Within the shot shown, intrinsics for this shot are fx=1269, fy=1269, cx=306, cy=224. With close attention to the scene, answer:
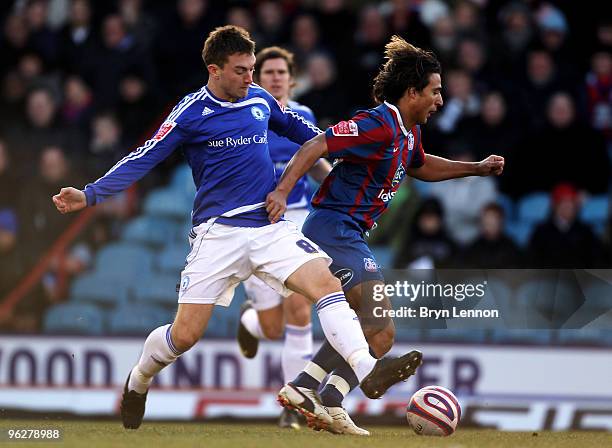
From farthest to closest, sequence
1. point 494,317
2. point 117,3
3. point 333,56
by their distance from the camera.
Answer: point 117,3 < point 333,56 < point 494,317

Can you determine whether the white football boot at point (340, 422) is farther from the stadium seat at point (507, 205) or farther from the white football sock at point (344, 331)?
the stadium seat at point (507, 205)

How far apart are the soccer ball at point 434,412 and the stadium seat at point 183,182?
576 centimetres

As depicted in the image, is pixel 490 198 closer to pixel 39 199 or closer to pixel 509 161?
pixel 509 161

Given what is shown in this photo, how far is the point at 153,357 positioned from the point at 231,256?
806mm

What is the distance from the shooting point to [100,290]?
11.8 metres

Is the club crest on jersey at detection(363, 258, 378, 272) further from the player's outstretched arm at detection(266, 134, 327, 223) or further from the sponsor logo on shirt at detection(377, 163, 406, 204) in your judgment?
the player's outstretched arm at detection(266, 134, 327, 223)

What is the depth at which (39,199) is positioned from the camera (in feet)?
40.2

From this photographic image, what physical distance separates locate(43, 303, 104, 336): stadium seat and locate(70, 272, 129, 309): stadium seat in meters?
0.12

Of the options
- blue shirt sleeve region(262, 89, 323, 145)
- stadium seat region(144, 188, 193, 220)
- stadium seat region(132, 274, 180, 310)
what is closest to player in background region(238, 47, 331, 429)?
blue shirt sleeve region(262, 89, 323, 145)

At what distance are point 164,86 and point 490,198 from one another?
3749 mm

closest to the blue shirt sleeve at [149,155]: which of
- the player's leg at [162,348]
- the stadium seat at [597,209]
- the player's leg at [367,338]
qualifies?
the player's leg at [162,348]

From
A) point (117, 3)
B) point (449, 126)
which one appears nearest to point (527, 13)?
point (449, 126)

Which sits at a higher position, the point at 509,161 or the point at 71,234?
the point at 509,161

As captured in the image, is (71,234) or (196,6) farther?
(196,6)
